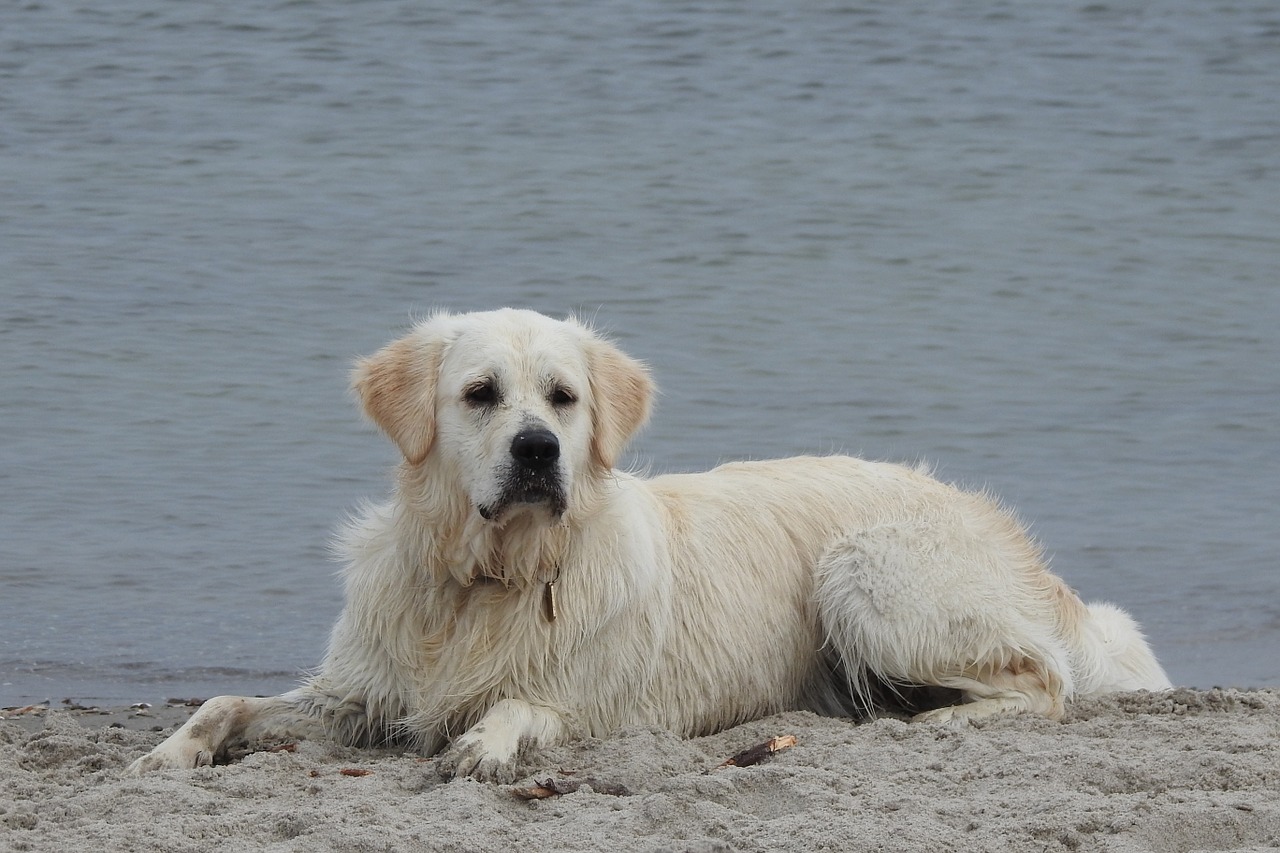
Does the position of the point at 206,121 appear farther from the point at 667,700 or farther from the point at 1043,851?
the point at 1043,851

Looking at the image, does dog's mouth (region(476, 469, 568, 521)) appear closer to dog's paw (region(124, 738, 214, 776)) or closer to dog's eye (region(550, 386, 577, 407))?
dog's eye (region(550, 386, 577, 407))

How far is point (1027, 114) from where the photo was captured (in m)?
16.7

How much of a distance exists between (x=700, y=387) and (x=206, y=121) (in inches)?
267

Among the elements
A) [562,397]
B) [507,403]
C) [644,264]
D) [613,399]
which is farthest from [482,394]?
[644,264]

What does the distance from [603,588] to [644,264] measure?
7.58m

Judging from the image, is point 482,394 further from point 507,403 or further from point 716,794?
point 716,794

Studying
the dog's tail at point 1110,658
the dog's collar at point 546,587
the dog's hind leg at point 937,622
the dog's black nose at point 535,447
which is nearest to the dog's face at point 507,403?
the dog's black nose at point 535,447

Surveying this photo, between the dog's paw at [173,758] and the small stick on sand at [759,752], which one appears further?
the small stick on sand at [759,752]

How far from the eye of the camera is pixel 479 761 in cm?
436

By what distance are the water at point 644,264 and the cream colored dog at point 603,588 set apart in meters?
1.60

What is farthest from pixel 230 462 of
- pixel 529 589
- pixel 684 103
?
pixel 684 103

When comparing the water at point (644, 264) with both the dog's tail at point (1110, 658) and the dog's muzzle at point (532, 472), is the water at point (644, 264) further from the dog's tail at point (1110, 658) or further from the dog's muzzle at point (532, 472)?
the dog's muzzle at point (532, 472)

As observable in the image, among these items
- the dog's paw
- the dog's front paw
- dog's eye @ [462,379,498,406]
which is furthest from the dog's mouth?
the dog's paw

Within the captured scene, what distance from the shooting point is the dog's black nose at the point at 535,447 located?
4426 mm
